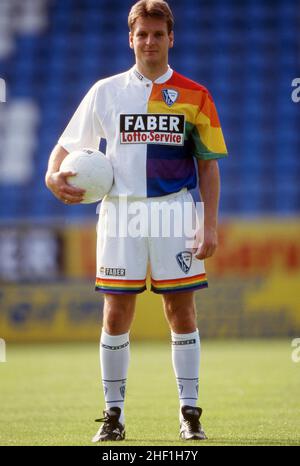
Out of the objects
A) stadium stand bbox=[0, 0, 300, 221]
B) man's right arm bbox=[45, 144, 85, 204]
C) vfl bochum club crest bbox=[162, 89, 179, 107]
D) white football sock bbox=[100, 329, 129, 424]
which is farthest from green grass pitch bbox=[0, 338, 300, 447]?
stadium stand bbox=[0, 0, 300, 221]

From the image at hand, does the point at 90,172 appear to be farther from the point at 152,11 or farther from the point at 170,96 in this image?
the point at 152,11

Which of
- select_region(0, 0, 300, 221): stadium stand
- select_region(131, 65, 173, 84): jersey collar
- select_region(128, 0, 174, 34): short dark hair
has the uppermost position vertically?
select_region(0, 0, 300, 221): stadium stand

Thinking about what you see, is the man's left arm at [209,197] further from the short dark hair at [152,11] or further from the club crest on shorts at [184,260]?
the short dark hair at [152,11]

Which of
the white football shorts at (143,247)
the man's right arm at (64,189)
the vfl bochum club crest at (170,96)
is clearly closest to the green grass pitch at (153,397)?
the white football shorts at (143,247)

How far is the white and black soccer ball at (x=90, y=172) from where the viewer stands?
4566 mm

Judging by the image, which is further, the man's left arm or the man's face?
the man's left arm

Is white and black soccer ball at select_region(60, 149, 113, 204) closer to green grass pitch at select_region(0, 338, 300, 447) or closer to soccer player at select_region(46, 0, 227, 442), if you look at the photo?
soccer player at select_region(46, 0, 227, 442)

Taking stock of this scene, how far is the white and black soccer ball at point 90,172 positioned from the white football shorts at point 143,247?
4.7 inches

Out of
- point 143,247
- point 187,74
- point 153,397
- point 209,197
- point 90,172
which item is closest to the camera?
point 90,172

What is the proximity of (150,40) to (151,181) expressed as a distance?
624 millimetres

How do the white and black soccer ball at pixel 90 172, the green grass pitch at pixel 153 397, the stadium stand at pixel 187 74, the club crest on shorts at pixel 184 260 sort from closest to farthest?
1. the white and black soccer ball at pixel 90 172
2. the club crest on shorts at pixel 184 260
3. the green grass pitch at pixel 153 397
4. the stadium stand at pixel 187 74

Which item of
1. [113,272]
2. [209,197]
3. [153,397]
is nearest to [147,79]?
[209,197]

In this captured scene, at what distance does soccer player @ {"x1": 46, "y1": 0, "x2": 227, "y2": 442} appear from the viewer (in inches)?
183

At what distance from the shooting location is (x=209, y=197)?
4.77 metres
